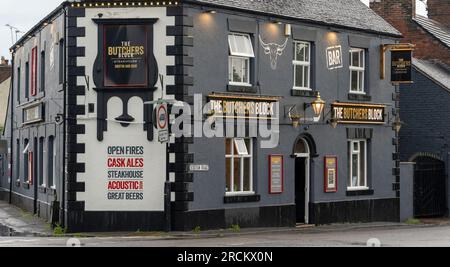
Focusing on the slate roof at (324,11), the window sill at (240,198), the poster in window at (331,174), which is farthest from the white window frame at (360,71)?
the window sill at (240,198)

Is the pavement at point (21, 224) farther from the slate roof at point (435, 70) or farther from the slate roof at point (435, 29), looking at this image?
the slate roof at point (435, 29)

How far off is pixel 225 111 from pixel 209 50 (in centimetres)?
183

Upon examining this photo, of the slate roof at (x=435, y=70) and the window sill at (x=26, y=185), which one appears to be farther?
the slate roof at (x=435, y=70)

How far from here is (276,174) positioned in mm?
24375

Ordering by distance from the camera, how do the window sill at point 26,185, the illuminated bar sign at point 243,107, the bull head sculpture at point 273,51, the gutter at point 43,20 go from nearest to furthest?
the illuminated bar sign at point 243,107, the gutter at point 43,20, the bull head sculpture at point 273,51, the window sill at point 26,185

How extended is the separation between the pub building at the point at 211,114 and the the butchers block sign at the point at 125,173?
0.03m

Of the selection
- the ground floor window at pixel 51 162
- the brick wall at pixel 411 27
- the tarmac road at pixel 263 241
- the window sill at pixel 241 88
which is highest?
the brick wall at pixel 411 27

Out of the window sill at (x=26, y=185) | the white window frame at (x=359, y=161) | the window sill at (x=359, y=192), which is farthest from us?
the window sill at (x=26, y=185)

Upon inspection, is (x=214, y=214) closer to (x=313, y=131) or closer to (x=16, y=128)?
(x=313, y=131)

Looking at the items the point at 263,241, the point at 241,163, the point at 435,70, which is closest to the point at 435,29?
the point at 435,70

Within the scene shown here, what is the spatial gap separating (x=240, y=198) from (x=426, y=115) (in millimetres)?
11562

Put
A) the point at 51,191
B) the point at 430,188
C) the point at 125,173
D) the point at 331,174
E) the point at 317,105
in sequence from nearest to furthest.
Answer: the point at 125,173 < the point at 317,105 < the point at 51,191 < the point at 331,174 < the point at 430,188

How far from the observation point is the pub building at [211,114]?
22.0 metres

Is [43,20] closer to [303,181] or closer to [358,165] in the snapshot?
[303,181]
